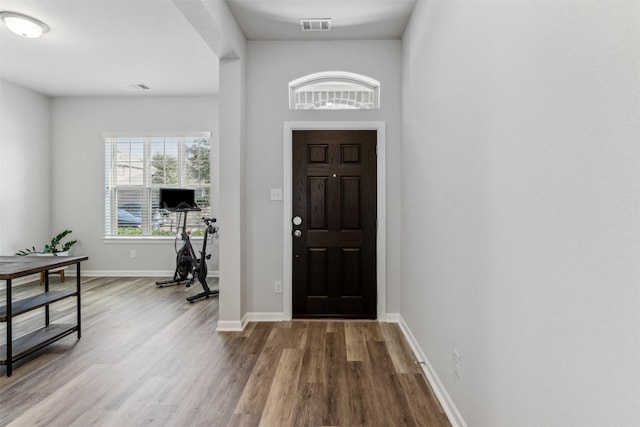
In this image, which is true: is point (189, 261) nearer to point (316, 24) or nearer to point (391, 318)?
point (391, 318)

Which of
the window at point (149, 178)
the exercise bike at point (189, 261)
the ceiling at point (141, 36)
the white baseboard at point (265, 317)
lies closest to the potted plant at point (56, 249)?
the window at point (149, 178)

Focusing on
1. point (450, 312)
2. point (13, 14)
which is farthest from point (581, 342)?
point (13, 14)

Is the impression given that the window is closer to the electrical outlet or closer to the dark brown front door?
the dark brown front door

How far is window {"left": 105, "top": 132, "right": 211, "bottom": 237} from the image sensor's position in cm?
561

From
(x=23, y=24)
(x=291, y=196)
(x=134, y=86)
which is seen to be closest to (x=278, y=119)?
(x=291, y=196)

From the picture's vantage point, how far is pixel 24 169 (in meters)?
5.14

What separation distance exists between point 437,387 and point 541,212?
1.53 m

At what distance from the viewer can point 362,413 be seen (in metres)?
1.95

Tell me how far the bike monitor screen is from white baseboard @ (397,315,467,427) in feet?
12.1

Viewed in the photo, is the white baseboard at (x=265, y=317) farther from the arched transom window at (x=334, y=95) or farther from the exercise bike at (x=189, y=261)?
the arched transom window at (x=334, y=95)

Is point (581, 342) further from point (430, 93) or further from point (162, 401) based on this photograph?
point (162, 401)

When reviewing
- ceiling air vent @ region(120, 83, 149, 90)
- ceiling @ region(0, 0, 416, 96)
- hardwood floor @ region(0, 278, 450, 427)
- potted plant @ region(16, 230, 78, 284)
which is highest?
ceiling air vent @ region(120, 83, 149, 90)

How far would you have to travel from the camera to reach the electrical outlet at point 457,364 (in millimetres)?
1803

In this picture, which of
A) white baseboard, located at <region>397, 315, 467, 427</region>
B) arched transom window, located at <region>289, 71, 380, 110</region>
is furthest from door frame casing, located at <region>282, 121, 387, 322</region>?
white baseboard, located at <region>397, 315, 467, 427</region>
